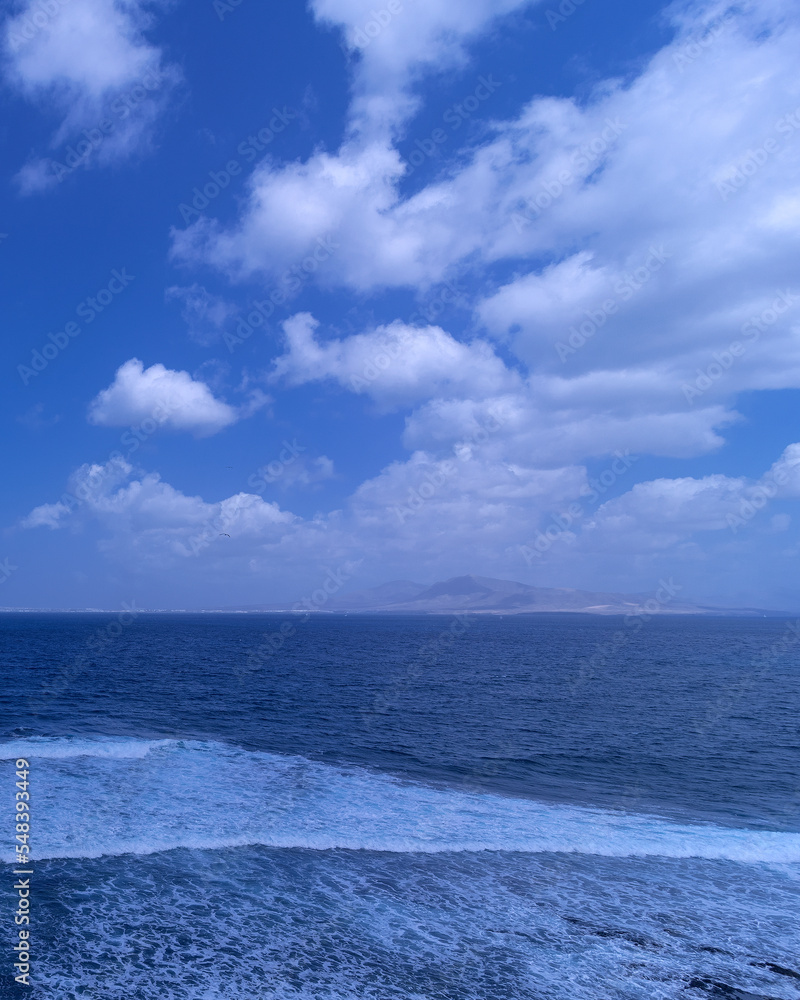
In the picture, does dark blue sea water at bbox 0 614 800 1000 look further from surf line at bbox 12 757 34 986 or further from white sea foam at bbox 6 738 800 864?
surf line at bbox 12 757 34 986

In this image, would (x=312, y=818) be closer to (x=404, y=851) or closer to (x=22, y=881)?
(x=404, y=851)

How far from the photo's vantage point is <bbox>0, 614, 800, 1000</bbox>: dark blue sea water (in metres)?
14.3

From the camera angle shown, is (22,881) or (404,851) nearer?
(22,881)

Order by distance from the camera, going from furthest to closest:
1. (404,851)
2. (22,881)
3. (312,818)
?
(312,818), (404,851), (22,881)

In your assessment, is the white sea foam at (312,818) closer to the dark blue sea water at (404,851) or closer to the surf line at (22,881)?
the dark blue sea water at (404,851)

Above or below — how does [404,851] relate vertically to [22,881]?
below

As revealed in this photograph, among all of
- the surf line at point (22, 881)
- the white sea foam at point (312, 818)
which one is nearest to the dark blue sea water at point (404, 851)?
the white sea foam at point (312, 818)

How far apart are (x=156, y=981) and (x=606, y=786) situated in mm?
23102

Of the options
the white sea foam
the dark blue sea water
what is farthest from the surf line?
the white sea foam

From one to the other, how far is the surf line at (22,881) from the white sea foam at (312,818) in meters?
0.45

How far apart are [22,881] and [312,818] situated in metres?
9.80

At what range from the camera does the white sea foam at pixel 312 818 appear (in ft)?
70.1

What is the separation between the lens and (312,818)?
23438 millimetres

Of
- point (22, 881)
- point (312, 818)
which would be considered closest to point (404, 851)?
point (312, 818)
